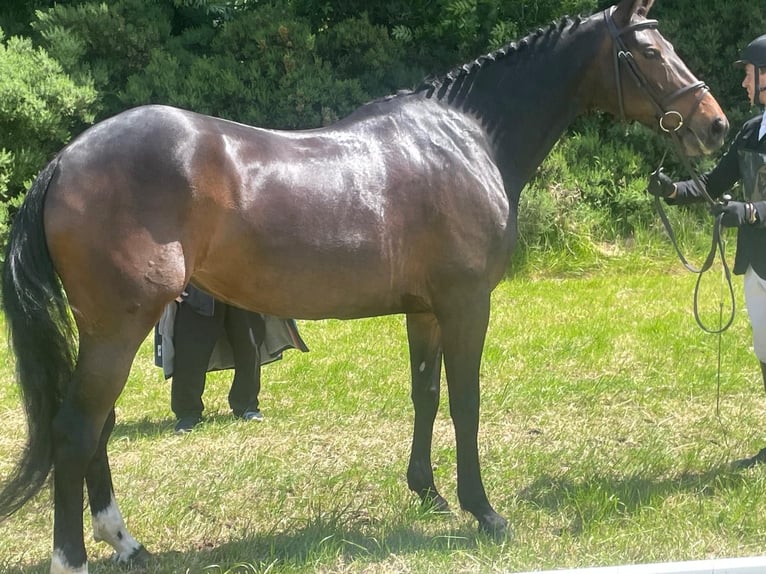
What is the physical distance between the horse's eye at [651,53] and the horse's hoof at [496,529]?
82.2 inches

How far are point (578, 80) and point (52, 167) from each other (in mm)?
2209

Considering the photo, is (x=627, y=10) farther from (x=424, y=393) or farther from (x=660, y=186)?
(x=424, y=393)

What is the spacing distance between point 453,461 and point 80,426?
225 cm

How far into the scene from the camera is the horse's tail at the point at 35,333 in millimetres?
3117

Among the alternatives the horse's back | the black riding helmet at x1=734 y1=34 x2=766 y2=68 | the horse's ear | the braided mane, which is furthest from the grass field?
the horse's ear

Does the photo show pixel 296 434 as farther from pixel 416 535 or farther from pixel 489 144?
pixel 489 144

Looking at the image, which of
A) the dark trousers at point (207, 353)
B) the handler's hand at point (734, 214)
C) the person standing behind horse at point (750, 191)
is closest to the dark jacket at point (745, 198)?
the person standing behind horse at point (750, 191)

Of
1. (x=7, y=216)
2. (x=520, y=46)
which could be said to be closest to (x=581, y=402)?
(x=520, y=46)

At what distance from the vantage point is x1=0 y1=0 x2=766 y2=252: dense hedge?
34.0ft

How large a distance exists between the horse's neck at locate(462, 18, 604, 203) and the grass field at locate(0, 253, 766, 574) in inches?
60.3

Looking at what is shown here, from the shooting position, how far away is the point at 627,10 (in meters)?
3.58

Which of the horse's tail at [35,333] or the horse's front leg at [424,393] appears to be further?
the horse's front leg at [424,393]

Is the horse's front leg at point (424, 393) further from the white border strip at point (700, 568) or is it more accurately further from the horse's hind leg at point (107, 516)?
the white border strip at point (700, 568)

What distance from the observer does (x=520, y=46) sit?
369 cm
